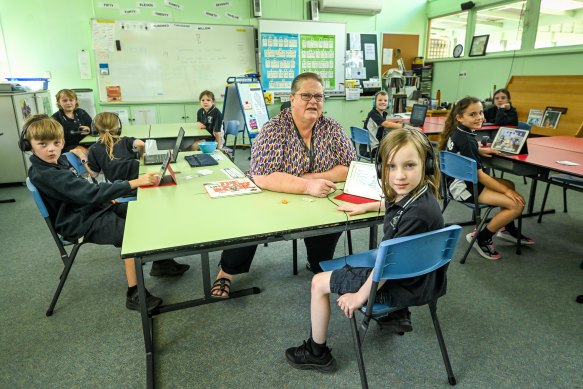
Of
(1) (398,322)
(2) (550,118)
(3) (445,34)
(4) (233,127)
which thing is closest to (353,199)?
(1) (398,322)

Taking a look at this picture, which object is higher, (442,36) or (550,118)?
(442,36)

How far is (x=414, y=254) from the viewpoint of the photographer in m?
1.24

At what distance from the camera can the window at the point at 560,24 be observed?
16.9 ft

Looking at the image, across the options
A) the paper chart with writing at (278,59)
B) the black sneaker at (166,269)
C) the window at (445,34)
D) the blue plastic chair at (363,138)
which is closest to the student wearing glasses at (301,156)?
the black sneaker at (166,269)

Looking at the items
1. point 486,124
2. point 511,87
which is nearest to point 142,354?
point 486,124

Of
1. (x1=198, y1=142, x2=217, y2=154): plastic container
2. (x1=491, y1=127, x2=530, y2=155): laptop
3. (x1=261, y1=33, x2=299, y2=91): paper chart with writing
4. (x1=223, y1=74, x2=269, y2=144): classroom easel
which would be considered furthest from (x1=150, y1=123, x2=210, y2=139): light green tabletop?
(x1=491, y1=127, x2=530, y2=155): laptop

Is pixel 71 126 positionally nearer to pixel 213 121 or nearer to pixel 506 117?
pixel 213 121

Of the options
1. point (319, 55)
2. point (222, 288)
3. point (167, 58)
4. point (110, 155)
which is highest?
point (319, 55)

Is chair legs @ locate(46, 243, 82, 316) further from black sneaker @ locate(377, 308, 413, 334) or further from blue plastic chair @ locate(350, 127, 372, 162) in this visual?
blue plastic chair @ locate(350, 127, 372, 162)

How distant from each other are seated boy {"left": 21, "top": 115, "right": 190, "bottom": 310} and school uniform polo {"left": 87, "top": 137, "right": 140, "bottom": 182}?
0.47m

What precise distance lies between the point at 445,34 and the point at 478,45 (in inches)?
49.5

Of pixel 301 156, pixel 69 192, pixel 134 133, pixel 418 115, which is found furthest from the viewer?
pixel 418 115

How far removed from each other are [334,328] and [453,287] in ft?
3.02

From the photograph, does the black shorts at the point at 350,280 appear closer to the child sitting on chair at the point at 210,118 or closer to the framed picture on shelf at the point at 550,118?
the child sitting on chair at the point at 210,118
